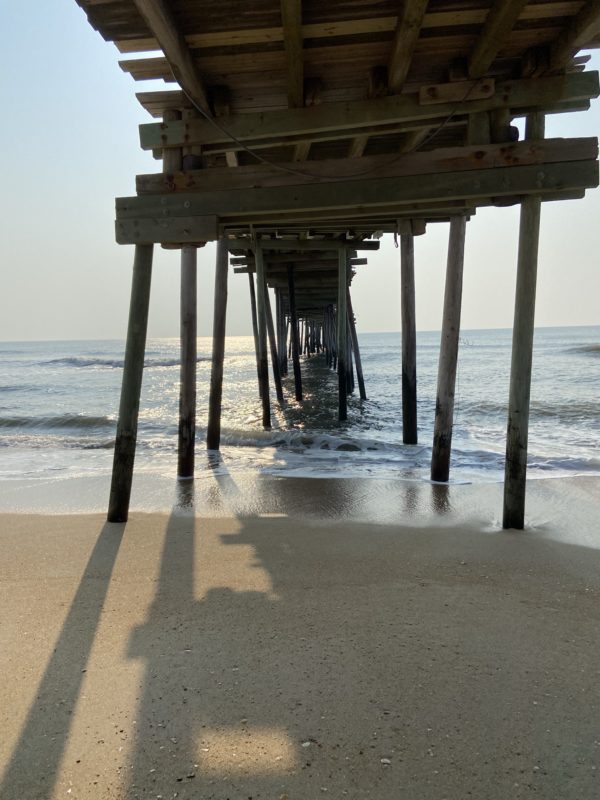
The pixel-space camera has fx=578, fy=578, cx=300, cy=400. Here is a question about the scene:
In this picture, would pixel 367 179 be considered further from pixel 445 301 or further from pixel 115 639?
pixel 115 639

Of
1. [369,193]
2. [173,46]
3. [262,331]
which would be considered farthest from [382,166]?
[262,331]

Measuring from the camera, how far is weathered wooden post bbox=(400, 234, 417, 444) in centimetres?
824

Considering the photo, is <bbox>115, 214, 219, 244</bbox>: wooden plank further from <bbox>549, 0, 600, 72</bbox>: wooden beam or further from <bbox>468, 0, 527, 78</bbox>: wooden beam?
<bbox>549, 0, 600, 72</bbox>: wooden beam

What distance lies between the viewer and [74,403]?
17000 mm

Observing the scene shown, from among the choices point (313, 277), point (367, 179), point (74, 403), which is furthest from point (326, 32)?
point (74, 403)

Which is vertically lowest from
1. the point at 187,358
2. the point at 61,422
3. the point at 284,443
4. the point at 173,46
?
the point at 61,422

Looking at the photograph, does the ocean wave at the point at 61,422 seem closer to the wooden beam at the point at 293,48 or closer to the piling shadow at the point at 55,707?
the wooden beam at the point at 293,48

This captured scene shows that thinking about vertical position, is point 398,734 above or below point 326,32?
below

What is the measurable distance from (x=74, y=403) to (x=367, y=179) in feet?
49.0

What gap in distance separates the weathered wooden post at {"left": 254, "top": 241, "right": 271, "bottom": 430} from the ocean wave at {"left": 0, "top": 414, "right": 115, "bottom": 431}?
3384 mm

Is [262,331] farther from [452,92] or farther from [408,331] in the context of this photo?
[452,92]

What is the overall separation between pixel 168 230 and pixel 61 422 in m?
9.55

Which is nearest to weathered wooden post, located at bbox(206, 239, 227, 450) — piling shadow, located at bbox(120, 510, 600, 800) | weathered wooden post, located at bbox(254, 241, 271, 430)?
weathered wooden post, located at bbox(254, 241, 271, 430)

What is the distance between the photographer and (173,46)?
3.39 metres
